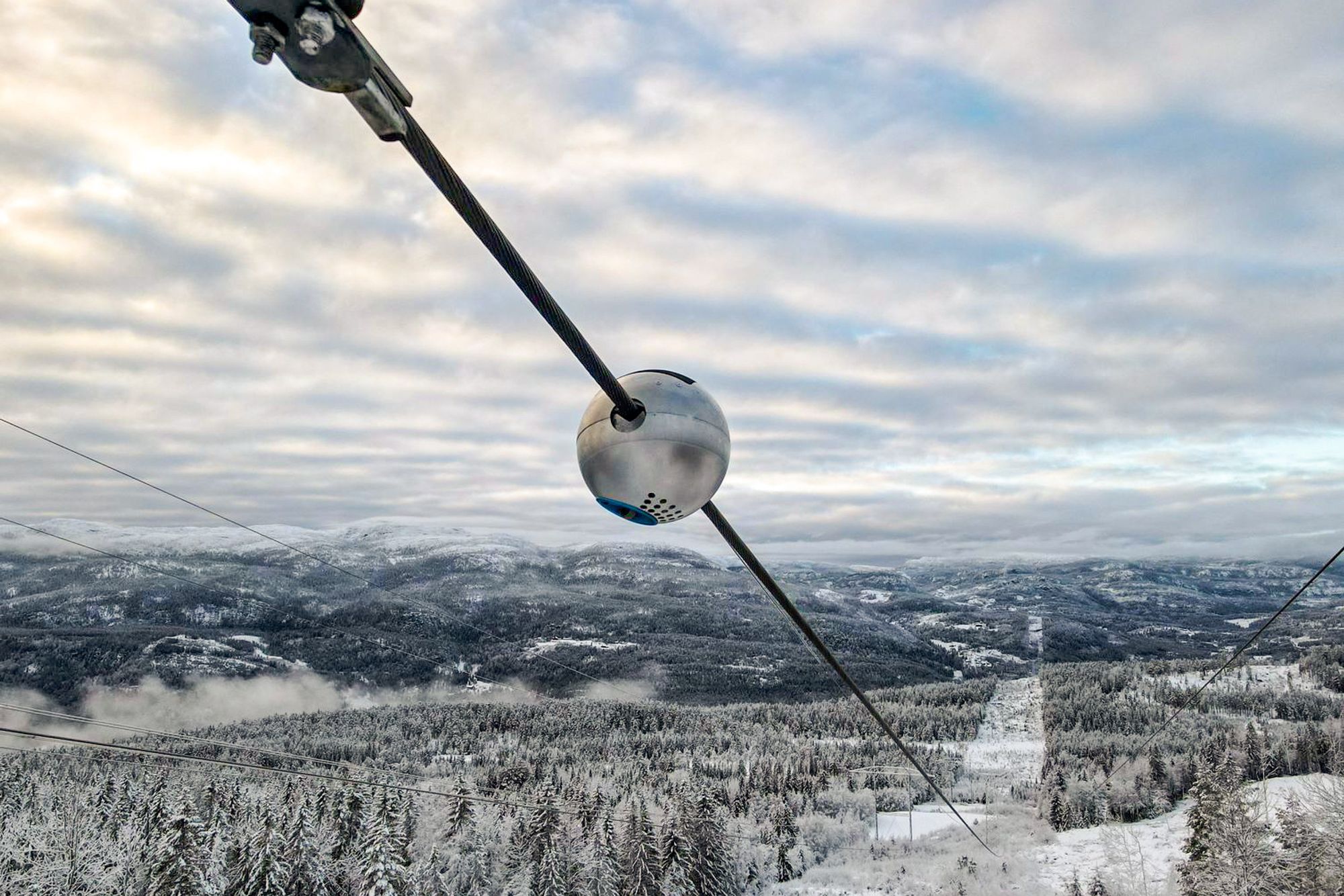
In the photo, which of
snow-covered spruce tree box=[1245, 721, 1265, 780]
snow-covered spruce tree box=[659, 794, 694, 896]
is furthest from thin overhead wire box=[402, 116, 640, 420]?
snow-covered spruce tree box=[1245, 721, 1265, 780]

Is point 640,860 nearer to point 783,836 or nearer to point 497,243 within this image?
point 783,836

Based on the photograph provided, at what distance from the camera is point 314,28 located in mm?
1688

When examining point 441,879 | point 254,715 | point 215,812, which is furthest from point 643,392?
point 254,715

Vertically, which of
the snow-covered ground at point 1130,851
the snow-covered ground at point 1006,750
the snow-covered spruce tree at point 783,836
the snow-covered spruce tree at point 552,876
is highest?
the snow-covered spruce tree at point 552,876

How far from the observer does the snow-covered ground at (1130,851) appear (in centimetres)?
8256

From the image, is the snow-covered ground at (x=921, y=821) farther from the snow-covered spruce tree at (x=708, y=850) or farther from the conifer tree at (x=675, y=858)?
the conifer tree at (x=675, y=858)

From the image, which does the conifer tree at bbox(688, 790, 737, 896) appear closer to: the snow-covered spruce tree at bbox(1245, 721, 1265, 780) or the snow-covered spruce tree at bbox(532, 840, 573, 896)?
the snow-covered spruce tree at bbox(532, 840, 573, 896)

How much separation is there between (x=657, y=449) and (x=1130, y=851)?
118 metres

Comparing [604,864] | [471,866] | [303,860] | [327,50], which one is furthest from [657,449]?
[471,866]

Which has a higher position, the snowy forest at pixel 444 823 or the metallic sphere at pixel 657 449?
the metallic sphere at pixel 657 449

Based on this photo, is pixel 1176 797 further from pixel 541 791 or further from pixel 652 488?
pixel 652 488

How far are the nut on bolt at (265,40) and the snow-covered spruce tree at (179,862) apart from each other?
155 feet

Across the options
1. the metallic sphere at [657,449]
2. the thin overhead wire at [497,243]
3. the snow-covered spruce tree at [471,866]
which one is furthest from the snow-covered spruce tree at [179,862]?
the thin overhead wire at [497,243]

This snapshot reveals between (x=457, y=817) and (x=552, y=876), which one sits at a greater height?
(x=552, y=876)
